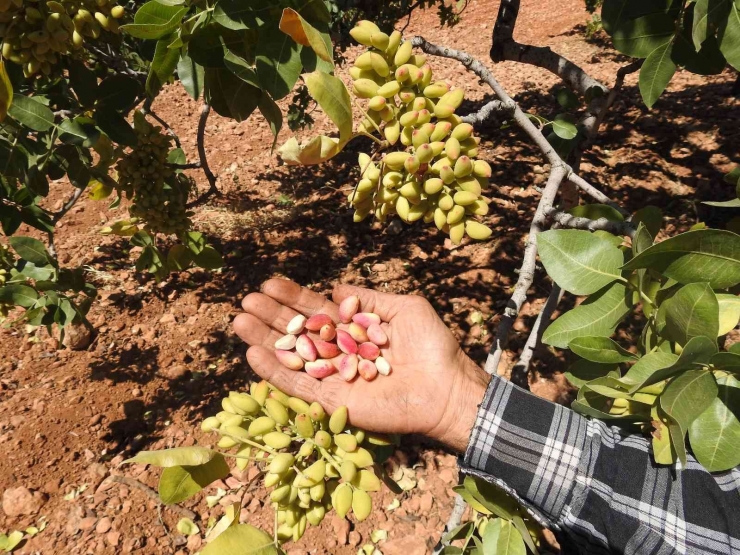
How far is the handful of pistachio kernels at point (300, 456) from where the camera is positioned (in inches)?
45.3

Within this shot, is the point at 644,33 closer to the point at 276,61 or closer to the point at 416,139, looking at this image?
the point at 416,139

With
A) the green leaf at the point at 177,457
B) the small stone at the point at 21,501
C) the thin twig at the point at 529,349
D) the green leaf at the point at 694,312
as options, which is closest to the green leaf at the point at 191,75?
the green leaf at the point at 177,457

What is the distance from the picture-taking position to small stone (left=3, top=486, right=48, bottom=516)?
105 inches

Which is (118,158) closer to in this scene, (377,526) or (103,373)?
(103,373)

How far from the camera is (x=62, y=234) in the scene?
16.1ft

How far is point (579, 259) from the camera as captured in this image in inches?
43.7

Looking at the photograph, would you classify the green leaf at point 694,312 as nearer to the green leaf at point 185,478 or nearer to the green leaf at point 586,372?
the green leaf at point 586,372

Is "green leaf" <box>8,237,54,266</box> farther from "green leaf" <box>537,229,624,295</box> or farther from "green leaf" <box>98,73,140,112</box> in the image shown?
"green leaf" <box>537,229,624,295</box>

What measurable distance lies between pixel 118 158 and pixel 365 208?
1852 mm

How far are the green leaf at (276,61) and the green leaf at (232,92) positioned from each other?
0.65ft

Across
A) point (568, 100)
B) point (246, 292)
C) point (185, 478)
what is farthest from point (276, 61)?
point (246, 292)

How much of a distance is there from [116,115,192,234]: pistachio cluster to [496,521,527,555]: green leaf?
224cm

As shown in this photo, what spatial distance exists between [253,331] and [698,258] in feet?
4.59

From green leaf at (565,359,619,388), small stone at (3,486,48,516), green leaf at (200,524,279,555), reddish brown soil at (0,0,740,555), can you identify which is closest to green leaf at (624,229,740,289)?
green leaf at (565,359,619,388)
